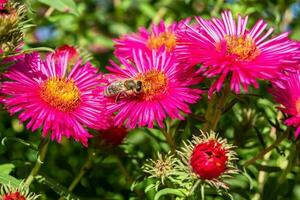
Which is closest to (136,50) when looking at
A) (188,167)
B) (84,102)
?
(84,102)

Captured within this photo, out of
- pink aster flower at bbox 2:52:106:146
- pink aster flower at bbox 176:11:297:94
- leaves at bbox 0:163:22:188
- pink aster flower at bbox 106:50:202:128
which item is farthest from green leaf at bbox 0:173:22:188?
pink aster flower at bbox 176:11:297:94

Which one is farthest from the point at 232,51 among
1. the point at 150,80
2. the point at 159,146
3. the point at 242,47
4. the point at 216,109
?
the point at 159,146

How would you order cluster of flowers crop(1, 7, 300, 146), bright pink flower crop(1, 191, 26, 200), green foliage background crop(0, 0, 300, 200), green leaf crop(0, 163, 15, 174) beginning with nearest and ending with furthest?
1. bright pink flower crop(1, 191, 26, 200)
2. cluster of flowers crop(1, 7, 300, 146)
3. green leaf crop(0, 163, 15, 174)
4. green foliage background crop(0, 0, 300, 200)

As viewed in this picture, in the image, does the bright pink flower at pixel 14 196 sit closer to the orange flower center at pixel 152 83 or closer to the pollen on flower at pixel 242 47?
the orange flower center at pixel 152 83

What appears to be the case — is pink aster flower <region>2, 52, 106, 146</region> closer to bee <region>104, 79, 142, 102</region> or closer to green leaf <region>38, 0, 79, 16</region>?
bee <region>104, 79, 142, 102</region>

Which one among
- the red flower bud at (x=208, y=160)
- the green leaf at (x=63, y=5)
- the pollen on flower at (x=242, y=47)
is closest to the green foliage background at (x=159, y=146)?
the green leaf at (x=63, y=5)

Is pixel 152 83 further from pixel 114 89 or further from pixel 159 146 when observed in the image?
pixel 159 146
